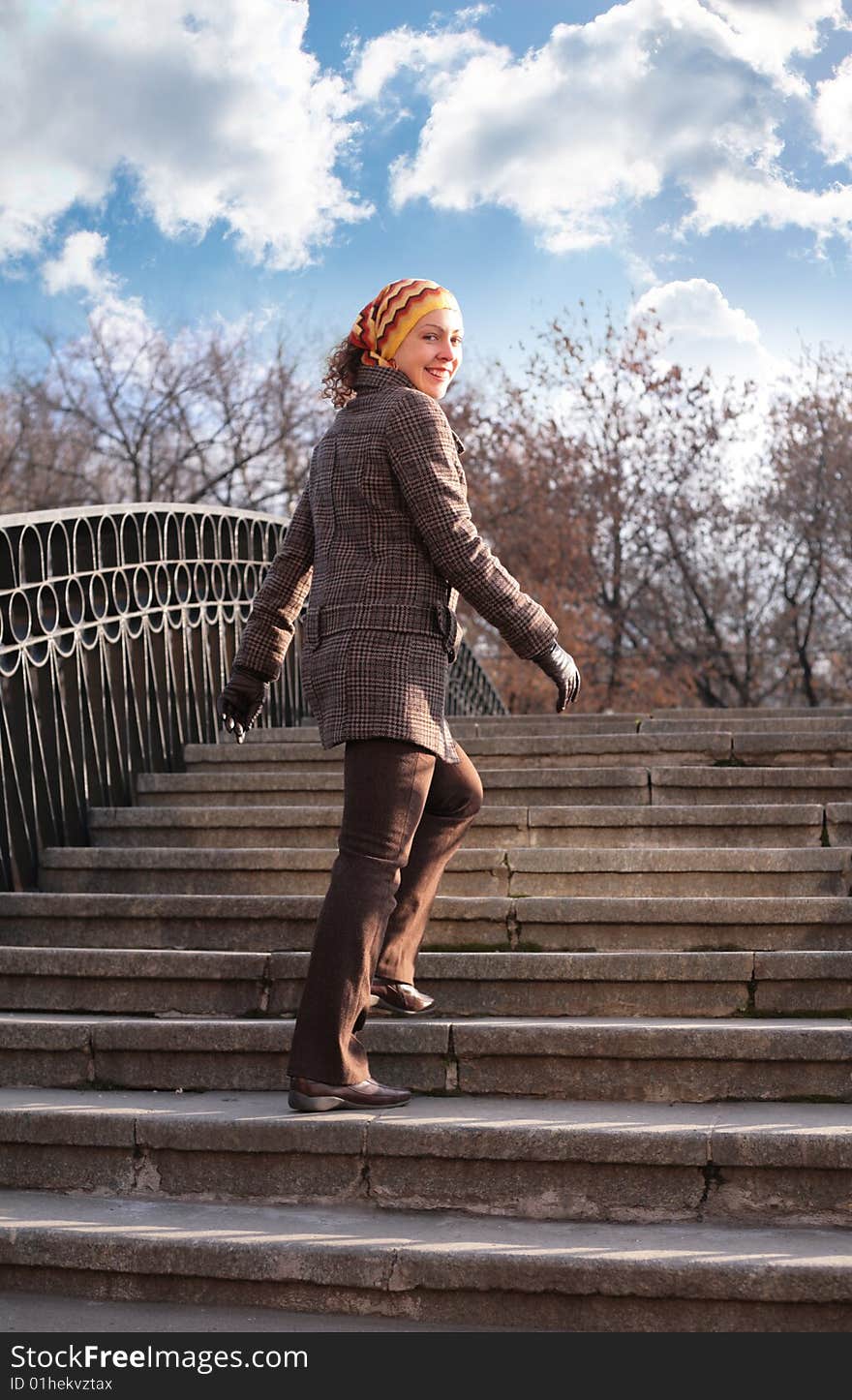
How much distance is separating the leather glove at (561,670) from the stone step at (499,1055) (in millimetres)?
842

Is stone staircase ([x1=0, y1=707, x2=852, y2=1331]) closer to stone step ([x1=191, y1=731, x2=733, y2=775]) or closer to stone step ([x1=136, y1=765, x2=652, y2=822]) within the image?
stone step ([x1=136, y1=765, x2=652, y2=822])

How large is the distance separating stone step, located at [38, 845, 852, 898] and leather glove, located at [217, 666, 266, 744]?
108 centimetres

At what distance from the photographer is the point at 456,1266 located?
2.86 metres

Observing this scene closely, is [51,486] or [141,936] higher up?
[51,486]

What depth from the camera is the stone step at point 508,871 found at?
463 cm

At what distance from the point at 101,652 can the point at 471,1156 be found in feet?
10.9

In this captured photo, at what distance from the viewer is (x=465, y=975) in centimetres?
404

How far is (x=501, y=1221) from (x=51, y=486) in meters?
28.8

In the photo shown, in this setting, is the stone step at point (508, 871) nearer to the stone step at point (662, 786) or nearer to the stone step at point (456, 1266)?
the stone step at point (662, 786)

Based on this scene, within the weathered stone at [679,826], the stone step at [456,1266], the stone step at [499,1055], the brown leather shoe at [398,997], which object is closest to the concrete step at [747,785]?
the weathered stone at [679,826]

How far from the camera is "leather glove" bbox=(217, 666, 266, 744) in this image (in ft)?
12.6

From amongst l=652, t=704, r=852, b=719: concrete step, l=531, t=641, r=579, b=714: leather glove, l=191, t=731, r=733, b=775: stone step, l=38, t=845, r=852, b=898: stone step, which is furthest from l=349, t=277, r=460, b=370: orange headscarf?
l=652, t=704, r=852, b=719: concrete step
